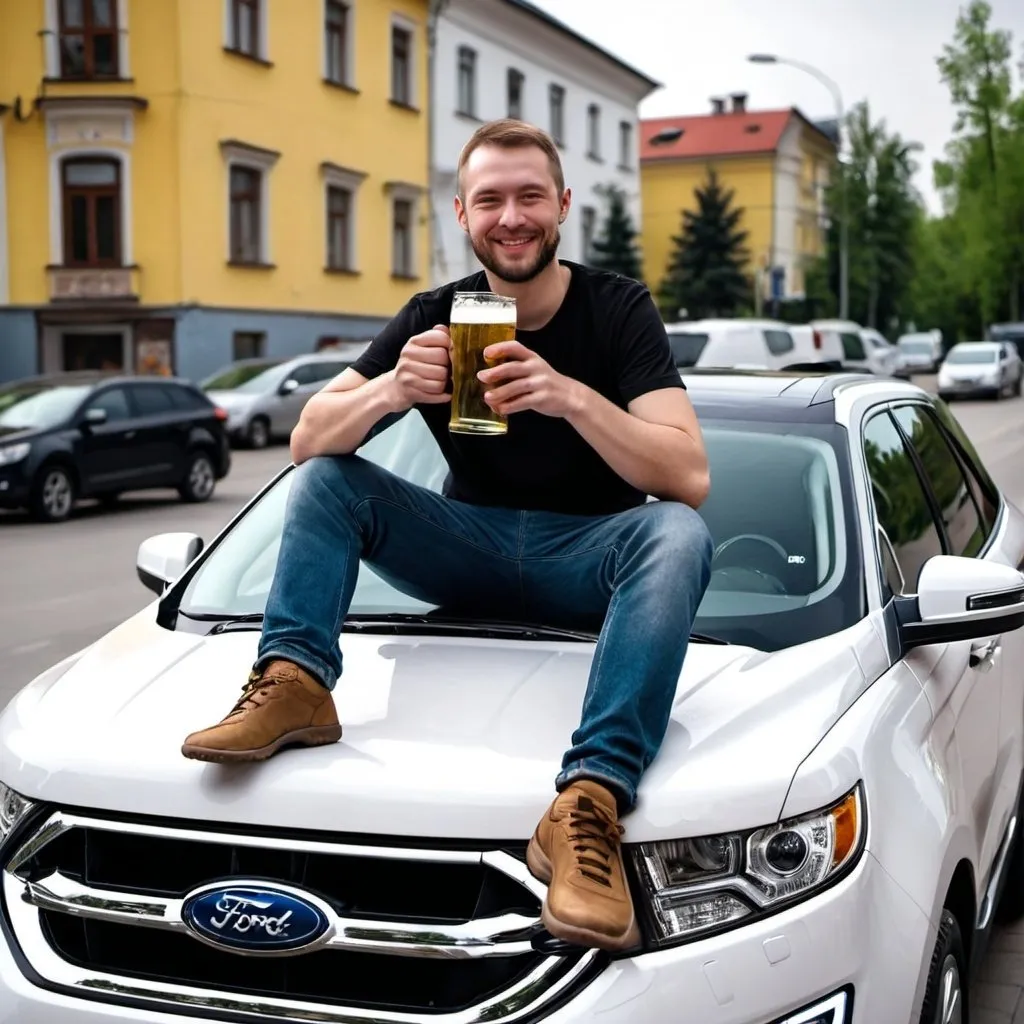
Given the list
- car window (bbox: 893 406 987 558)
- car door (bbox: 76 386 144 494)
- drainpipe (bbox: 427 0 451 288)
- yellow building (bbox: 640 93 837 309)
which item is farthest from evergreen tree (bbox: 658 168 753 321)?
car window (bbox: 893 406 987 558)

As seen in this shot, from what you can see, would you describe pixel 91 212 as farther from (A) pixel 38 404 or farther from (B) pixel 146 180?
(A) pixel 38 404

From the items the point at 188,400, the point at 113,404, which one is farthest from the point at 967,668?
the point at 188,400

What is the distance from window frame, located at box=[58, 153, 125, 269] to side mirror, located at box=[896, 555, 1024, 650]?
26477 millimetres

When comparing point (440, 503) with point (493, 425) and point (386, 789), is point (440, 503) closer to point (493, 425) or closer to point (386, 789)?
point (493, 425)

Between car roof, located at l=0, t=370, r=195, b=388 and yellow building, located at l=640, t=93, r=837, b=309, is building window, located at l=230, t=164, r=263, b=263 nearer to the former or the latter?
car roof, located at l=0, t=370, r=195, b=388

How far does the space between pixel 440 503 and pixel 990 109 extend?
6452 cm

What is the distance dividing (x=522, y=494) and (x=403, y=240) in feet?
105

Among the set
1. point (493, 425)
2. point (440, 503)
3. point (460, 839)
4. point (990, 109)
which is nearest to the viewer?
point (460, 839)

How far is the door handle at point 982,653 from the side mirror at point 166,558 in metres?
1.79

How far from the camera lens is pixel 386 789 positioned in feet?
7.27

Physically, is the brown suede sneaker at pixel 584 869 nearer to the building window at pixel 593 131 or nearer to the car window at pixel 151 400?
the car window at pixel 151 400

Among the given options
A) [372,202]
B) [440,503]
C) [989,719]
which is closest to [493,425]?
[440,503]

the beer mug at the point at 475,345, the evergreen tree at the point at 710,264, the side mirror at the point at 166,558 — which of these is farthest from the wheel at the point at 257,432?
the evergreen tree at the point at 710,264

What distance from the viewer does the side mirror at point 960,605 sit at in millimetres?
2834
